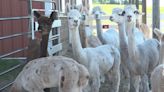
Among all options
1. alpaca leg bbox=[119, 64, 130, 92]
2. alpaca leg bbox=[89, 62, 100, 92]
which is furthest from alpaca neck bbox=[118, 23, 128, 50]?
alpaca leg bbox=[89, 62, 100, 92]

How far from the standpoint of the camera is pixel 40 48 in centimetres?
573

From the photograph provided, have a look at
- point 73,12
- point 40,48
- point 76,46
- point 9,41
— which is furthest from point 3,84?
point 9,41

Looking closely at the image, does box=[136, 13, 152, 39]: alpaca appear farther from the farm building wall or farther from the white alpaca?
the farm building wall

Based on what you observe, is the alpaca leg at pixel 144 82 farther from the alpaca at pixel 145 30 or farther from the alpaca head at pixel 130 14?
the alpaca at pixel 145 30

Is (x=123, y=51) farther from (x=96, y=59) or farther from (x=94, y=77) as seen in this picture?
(x=94, y=77)

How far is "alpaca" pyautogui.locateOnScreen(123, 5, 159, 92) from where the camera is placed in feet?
25.7

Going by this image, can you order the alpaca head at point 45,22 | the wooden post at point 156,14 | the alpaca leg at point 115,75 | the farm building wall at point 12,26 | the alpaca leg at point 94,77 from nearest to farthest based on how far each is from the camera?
the alpaca head at point 45,22
the alpaca leg at point 94,77
the alpaca leg at point 115,75
the farm building wall at point 12,26
the wooden post at point 156,14

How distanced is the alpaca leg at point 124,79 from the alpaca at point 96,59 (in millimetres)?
121

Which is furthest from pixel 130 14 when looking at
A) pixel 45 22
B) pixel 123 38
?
pixel 45 22

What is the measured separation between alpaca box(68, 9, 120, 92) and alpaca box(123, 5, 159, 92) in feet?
1.12

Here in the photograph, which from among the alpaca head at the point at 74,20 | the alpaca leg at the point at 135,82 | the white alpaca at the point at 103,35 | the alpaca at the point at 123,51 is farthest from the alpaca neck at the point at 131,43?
the white alpaca at the point at 103,35

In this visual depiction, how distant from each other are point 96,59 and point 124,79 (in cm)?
123

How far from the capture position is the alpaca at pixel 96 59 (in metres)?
6.71

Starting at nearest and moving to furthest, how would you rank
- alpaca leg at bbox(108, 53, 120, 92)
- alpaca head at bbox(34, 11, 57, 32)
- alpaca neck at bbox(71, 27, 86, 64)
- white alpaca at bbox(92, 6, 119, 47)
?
alpaca head at bbox(34, 11, 57, 32) < alpaca neck at bbox(71, 27, 86, 64) < alpaca leg at bbox(108, 53, 120, 92) < white alpaca at bbox(92, 6, 119, 47)
